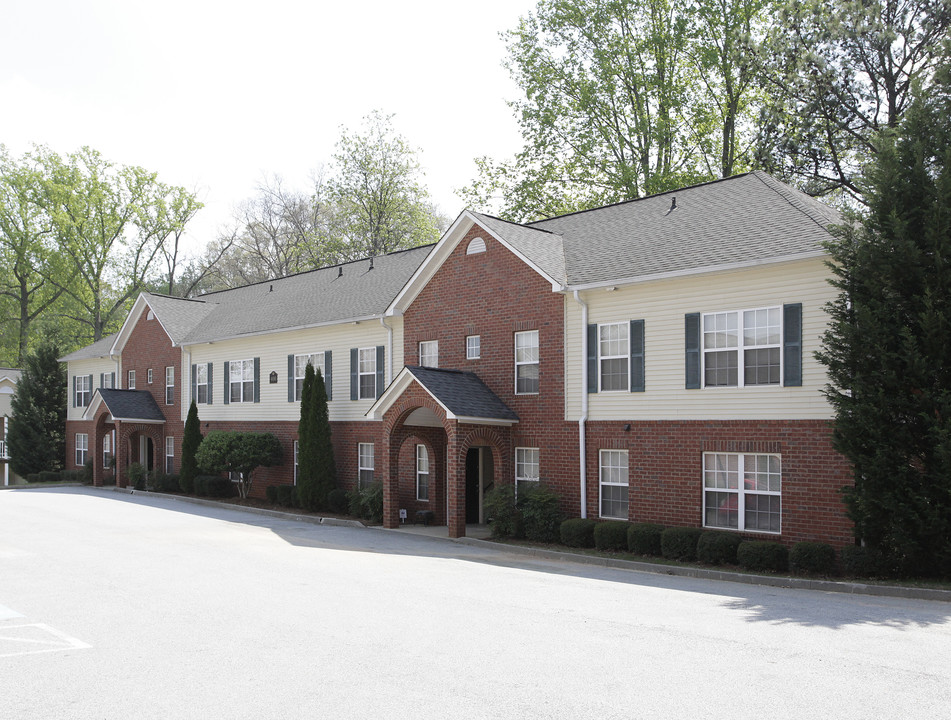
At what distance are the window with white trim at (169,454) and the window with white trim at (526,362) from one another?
1936cm

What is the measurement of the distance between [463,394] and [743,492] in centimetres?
721

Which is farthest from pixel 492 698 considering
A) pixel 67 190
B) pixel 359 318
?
pixel 67 190

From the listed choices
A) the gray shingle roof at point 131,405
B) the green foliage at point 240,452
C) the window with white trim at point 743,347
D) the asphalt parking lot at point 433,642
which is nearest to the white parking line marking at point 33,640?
the asphalt parking lot at point 433,642

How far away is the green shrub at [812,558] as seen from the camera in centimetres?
1546

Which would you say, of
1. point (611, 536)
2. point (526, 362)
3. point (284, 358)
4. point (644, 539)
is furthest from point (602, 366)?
point (284, 358)

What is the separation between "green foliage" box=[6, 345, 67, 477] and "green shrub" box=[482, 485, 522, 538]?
98.7 ft

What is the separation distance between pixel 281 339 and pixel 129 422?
9.69 m

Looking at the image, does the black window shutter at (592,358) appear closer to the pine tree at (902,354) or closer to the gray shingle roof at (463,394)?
the gray shingle roof at (463,394)

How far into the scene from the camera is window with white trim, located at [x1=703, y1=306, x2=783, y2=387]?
17281 millimetres

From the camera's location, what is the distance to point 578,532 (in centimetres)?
1906

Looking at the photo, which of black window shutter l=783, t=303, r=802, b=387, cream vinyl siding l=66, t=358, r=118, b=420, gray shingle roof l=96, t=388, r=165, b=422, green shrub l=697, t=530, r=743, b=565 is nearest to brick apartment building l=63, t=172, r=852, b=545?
black window shutter l=783, t=303, r=802, b=387

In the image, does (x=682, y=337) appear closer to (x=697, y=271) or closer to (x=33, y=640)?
(x=697, y=271)

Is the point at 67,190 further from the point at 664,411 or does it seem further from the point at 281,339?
the point at 664,411

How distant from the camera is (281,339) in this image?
97.6 ft
